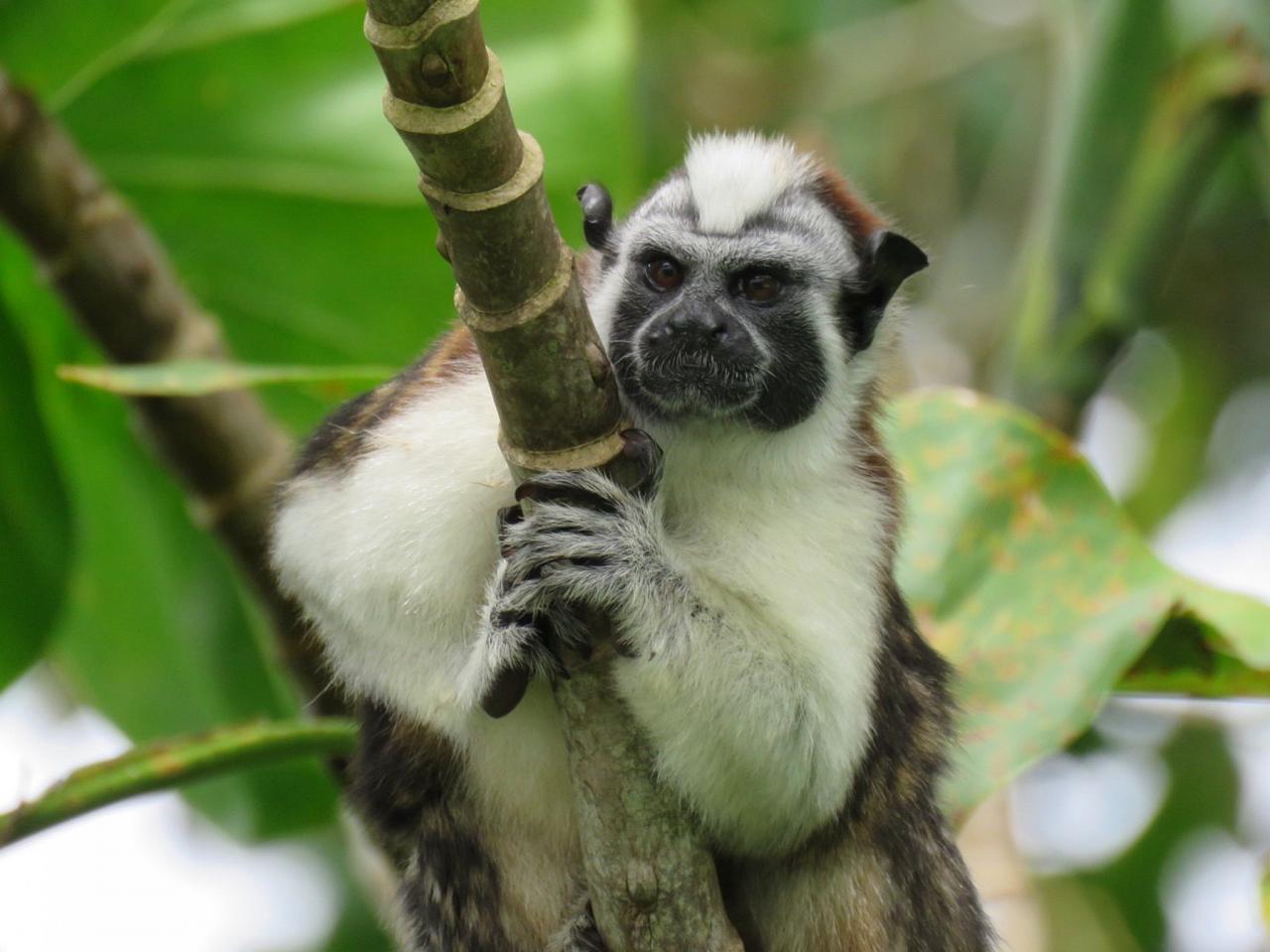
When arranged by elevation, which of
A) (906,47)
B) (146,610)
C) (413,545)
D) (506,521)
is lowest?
(146,610)

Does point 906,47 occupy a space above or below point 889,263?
below

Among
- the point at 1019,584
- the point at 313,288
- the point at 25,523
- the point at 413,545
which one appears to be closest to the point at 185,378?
the point at 413,545

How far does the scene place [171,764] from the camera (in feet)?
9.16

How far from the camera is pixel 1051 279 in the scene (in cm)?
390

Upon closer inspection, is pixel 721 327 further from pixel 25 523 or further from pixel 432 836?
pixel 25 523

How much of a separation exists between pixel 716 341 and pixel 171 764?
1205mm

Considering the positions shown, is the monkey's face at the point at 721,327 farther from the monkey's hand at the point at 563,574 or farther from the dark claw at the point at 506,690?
the dark claw at the point at 506,690

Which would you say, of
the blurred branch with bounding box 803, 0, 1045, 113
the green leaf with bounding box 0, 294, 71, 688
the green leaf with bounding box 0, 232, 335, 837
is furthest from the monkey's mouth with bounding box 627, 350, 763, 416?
the blurred branch with bounding box 803, 0, 1045, 113

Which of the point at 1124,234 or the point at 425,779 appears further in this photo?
the point at 1124,234

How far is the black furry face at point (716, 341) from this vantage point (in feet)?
8.14

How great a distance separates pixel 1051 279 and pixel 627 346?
169 cm

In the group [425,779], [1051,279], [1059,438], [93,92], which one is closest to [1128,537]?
[1059,438]

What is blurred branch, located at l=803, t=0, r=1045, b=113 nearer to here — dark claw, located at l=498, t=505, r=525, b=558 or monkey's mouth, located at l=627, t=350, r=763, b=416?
monkey's mouth, located at l=627, t=350, r=763, b=416

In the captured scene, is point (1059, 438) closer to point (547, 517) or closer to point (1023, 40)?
point (547, 517)
